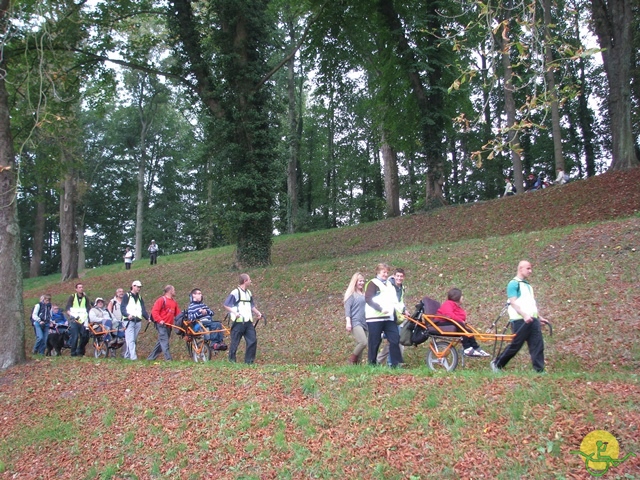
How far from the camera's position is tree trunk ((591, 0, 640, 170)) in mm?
18984


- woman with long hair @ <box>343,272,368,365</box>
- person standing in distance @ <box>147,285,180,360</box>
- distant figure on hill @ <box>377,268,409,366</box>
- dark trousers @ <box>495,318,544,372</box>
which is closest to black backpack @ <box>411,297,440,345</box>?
distant figure on hill @ <box>377,268,409,366</box>

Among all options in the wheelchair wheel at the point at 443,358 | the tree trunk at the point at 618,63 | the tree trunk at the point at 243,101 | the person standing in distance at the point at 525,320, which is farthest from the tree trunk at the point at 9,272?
the tree trunk at the point at 618,63

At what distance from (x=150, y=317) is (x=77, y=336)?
10.1 feet

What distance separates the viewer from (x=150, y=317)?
37.6 ft

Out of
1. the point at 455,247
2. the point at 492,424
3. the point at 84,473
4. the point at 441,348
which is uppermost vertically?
the point at 455,247

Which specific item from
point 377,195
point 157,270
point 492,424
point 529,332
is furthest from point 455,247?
point 377,195

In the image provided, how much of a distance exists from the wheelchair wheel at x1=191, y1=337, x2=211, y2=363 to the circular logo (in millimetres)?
7831

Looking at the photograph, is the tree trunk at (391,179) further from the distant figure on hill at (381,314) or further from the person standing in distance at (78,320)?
the distant figure on hill at (381,314)

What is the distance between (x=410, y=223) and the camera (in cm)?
2322

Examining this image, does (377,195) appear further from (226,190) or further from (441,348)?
(441,348)

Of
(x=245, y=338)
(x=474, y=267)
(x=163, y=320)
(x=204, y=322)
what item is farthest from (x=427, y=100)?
(x=245, y=338)

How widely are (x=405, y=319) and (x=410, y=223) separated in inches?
582

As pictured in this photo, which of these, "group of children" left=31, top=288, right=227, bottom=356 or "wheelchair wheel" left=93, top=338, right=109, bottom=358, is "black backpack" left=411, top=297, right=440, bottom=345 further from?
"wheelchair wheel" left=93, top=338, right=109, bottom=358

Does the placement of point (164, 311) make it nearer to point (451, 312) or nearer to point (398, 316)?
point (398, 316)
